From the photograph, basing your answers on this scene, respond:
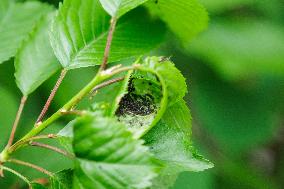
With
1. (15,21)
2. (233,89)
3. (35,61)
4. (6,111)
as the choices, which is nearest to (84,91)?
(35,61)

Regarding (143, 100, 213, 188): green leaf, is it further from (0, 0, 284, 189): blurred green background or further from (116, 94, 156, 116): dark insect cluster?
(0, 0, 284, 189): blurred green background

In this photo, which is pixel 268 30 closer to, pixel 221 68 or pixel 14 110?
pixel 221 68

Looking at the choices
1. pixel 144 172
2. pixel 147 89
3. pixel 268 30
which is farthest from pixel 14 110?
pixel 268 30

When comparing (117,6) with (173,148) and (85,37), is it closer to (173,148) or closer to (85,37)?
(85,37)

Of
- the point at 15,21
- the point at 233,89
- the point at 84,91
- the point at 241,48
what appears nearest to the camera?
the point at 84,91

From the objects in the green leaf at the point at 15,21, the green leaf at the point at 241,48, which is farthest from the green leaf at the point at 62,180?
the green leaf at the point at 241,48

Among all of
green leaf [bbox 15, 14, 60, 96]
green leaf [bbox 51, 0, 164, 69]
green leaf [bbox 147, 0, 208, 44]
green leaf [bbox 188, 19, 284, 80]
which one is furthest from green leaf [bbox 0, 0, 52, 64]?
green leaf [bbox 188, 19, 284, 80]
